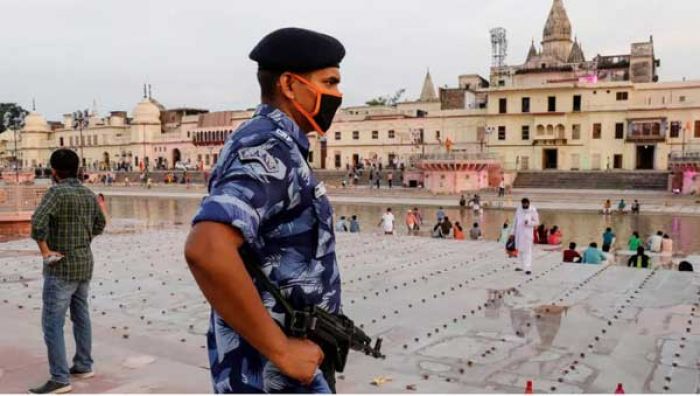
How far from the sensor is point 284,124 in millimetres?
1816

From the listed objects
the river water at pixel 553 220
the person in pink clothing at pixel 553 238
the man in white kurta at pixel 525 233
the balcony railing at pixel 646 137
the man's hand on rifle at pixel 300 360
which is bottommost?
the river water at pixel 553 220

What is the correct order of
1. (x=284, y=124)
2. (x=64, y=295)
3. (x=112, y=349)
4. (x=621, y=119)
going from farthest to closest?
1. (x=621, y=119)
2. (x=112, y=349)
3. (x=64, y=295)
4. (x=284, y=124)

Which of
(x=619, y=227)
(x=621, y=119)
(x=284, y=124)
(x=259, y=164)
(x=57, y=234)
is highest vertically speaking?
(x=621, y=119)

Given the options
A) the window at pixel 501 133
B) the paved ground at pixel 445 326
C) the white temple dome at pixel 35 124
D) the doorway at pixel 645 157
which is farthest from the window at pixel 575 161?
the white temple dome at pixel 35 124

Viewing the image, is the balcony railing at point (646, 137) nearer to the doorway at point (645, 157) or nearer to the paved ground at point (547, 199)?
the doorway at point (645, 157)

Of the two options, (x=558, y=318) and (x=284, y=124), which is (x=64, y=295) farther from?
(x=558, y=318)

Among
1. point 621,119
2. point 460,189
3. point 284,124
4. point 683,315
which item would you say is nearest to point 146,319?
point 284,124

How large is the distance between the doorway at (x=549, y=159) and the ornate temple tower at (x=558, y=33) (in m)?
16.7

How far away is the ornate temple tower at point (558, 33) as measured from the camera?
208ft

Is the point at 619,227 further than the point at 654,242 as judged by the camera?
Yes

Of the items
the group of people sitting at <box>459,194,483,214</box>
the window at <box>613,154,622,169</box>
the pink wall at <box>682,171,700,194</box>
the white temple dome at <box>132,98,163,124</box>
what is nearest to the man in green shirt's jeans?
the group of people sitting at <box>459,194,483,214</box>

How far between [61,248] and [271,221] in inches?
123

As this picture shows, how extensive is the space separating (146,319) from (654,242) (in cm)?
1376

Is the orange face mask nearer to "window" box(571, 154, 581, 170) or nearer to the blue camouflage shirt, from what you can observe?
the blue camouflage shirt
